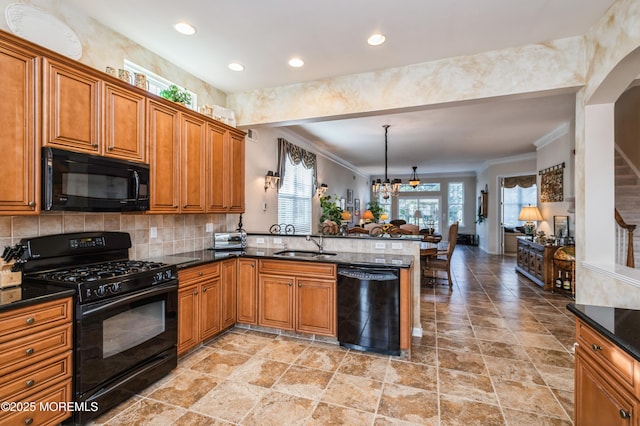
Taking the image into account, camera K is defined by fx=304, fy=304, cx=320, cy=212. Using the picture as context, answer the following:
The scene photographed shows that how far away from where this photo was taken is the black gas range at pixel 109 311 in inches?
76.5

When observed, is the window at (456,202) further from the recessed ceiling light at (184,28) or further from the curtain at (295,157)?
the recessed ceiling light at (184,28)

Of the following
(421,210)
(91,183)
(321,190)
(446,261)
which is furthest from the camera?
(421,210)

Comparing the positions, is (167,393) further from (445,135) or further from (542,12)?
(445,135)

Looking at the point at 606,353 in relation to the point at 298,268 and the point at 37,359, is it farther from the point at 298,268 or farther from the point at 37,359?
the point at 37,359

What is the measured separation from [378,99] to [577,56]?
1809 millimetres

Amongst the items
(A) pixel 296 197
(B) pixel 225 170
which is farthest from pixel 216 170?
(A) pixel 296 197

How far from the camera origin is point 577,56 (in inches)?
108

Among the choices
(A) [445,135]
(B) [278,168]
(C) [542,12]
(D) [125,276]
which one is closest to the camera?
(D) [125,276]

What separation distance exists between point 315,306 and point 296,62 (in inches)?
102

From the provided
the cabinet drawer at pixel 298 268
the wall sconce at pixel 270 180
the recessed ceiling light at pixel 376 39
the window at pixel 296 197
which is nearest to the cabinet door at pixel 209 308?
the cabinet drawer at pixel 298 268

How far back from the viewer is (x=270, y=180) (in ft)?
16.5

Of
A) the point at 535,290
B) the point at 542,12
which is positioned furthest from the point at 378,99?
the point at 535,290

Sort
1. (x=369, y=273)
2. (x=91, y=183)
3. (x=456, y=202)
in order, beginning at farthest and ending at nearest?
1. (x=456, y=202)
2. (x=369, y=273)
3. (x=91, y=183)

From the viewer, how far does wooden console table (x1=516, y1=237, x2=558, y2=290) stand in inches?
210
